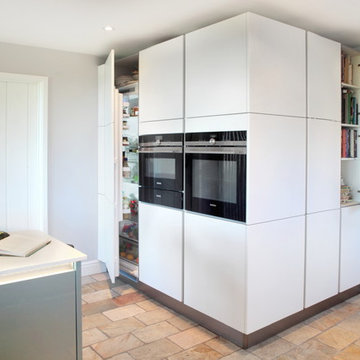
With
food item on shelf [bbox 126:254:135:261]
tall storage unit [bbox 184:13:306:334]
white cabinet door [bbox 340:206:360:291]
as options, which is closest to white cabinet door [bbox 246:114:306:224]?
tall storage unit [bbox 184:13:306:334]

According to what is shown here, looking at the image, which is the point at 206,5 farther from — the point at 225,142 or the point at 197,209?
the point at 197,209

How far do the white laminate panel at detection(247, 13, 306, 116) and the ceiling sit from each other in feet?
0.51

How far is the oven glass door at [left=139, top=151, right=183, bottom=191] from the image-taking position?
10.5 feet

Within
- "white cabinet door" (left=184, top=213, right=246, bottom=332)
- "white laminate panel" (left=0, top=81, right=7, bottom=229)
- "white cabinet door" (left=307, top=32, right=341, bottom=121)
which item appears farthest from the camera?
"white laminate panel" (left=0, top=81, right=7, bottom=229)

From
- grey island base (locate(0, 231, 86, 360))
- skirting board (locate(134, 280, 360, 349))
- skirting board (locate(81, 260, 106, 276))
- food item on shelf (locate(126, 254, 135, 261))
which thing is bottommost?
skirting board (locate(134, 280, 360, 349))

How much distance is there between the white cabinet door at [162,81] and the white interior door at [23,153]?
109cm

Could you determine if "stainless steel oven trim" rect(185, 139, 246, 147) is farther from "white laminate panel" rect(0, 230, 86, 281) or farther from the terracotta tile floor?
the terracotta tile floor

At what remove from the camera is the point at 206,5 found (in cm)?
268

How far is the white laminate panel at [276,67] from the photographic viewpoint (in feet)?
8.52

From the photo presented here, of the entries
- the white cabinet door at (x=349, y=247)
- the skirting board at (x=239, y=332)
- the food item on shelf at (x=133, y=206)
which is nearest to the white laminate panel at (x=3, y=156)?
the food item on shelf at (x=133, y=206)

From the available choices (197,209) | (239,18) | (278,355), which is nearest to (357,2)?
(239,18)

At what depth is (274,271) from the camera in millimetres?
2811

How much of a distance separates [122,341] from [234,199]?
4.37 ft

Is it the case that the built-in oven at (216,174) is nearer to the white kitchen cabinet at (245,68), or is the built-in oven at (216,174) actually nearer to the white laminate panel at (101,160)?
the white kitchen cabinet at (245,68)
